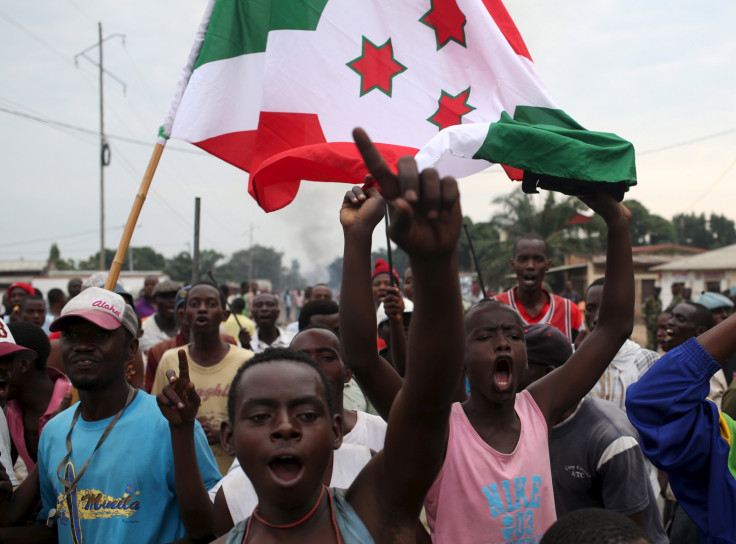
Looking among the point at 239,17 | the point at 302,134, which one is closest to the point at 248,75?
the point at 239,17

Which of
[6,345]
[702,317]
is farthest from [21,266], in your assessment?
[702,317]

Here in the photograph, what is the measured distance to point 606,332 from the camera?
2691 mm

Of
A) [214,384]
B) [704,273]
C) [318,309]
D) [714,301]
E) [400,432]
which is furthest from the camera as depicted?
[704,273]

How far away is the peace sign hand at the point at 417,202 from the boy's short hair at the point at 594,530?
2.73 ft

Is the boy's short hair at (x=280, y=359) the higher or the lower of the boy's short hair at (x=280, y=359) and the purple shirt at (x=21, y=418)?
the higher

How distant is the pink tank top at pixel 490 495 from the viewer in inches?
90.8

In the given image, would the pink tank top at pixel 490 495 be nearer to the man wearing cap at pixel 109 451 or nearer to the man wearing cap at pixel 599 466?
the man wearing cap at pixel 599 466

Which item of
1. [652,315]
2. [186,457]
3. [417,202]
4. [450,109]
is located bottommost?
[652,315]

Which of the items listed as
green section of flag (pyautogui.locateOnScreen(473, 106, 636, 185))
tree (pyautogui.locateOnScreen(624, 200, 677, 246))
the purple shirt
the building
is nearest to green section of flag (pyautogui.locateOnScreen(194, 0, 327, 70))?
green section of flag (pyautogui.locateOnScreen(473, 106, 636, 185))

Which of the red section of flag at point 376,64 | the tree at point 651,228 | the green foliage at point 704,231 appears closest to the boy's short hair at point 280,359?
the red section of flag at point 376,64

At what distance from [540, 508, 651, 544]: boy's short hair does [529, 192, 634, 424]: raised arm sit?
881 mm

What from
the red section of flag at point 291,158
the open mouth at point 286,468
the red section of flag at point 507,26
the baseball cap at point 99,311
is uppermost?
the red section of flag at point 507,26

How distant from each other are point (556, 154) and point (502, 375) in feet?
2.88

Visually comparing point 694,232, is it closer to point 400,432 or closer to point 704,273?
point 704,273
